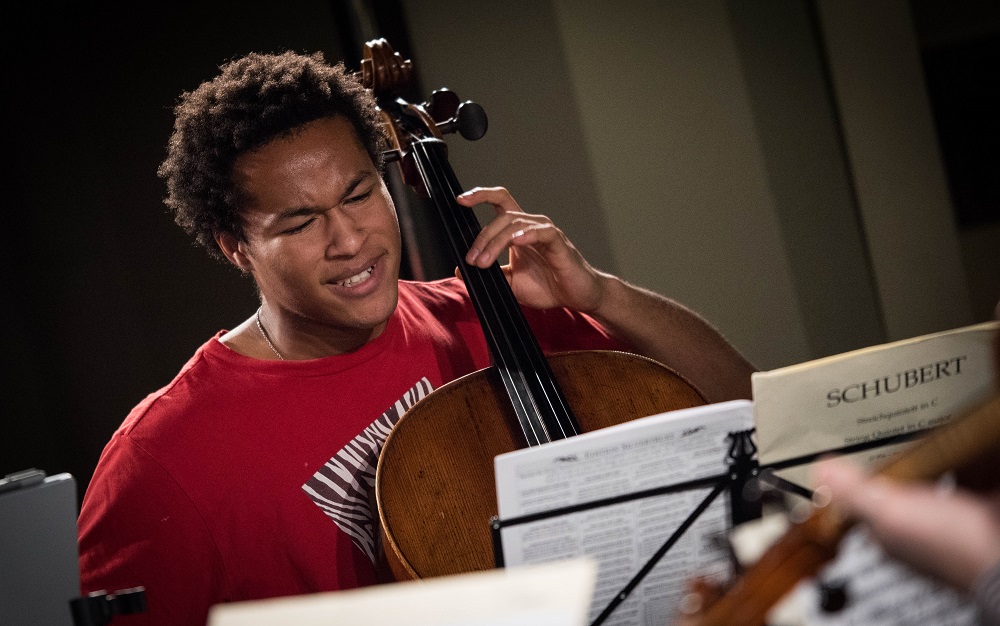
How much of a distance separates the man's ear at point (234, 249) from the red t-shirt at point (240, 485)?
0.17 metres

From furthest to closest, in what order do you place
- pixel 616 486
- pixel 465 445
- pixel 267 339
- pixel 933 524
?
pixel 267 339 < pixel 465 445 < pixel 616 486 < pixel 933 524

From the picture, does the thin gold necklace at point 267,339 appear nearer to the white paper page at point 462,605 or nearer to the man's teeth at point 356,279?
the man's teeth at point 356,279

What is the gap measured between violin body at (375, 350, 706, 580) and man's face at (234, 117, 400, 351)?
1.01ft

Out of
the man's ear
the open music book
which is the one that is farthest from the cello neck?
the open music book

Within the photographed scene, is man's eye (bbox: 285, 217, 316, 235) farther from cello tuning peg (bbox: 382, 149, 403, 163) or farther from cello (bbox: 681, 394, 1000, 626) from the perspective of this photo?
cello (bbox: 681, 394, 1000, 626)

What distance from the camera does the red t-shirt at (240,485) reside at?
1504mm

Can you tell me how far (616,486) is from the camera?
1.02 meters

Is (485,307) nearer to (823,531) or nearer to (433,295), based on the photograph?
(433,295)

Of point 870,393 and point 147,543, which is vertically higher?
point 870,393

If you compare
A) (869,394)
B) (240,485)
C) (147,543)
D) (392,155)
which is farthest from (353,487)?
(869,394)

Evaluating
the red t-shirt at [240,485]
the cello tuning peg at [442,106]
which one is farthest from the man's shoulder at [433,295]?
the cello tuning peg at [442,106]

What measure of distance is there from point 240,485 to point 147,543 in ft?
0.58

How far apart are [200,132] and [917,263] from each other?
2.25m

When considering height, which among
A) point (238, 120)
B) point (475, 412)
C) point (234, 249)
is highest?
point (238, 120)
